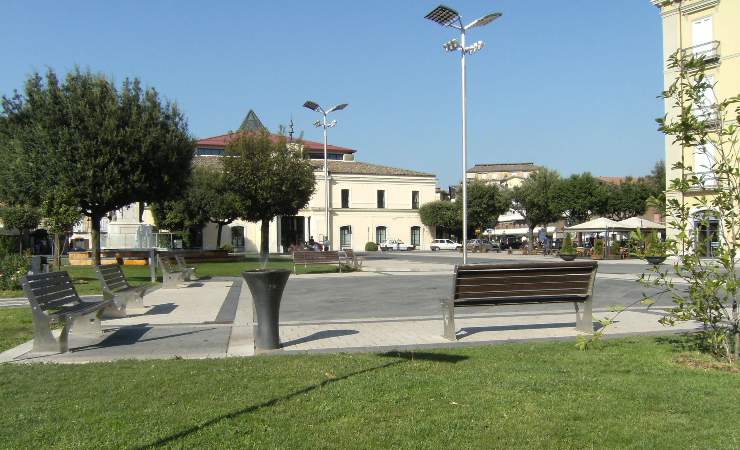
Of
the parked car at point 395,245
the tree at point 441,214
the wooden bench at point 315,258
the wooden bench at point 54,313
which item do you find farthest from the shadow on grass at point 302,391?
the tree at point 441,214

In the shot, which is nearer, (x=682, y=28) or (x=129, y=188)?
(x=129, y=188)

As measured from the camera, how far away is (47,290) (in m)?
7.43

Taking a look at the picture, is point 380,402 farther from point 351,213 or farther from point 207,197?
point 351,213

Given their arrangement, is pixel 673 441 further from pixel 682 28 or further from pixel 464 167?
pixel 682 28

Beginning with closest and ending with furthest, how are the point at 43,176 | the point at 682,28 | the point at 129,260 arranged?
the point at 43,176
the point at 129,260
the point at 682,28

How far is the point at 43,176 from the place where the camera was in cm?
2106

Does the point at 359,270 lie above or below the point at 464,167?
below

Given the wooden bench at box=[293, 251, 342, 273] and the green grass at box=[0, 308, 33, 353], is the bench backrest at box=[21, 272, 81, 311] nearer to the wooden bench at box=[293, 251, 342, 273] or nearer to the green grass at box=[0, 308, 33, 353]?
A: the green grass at box=[0, 308, 33, 353]

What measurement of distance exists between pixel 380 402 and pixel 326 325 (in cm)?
481

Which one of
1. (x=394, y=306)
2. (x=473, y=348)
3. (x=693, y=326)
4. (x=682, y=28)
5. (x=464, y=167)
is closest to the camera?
(x=473, y=348)

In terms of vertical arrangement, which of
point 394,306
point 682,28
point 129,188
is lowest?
point 394,306

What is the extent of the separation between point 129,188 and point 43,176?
8.84 ft

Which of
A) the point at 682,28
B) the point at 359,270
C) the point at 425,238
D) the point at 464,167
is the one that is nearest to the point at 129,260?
the point at 359,270

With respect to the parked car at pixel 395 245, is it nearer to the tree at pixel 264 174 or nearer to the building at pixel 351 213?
the building at pixel 351 213
